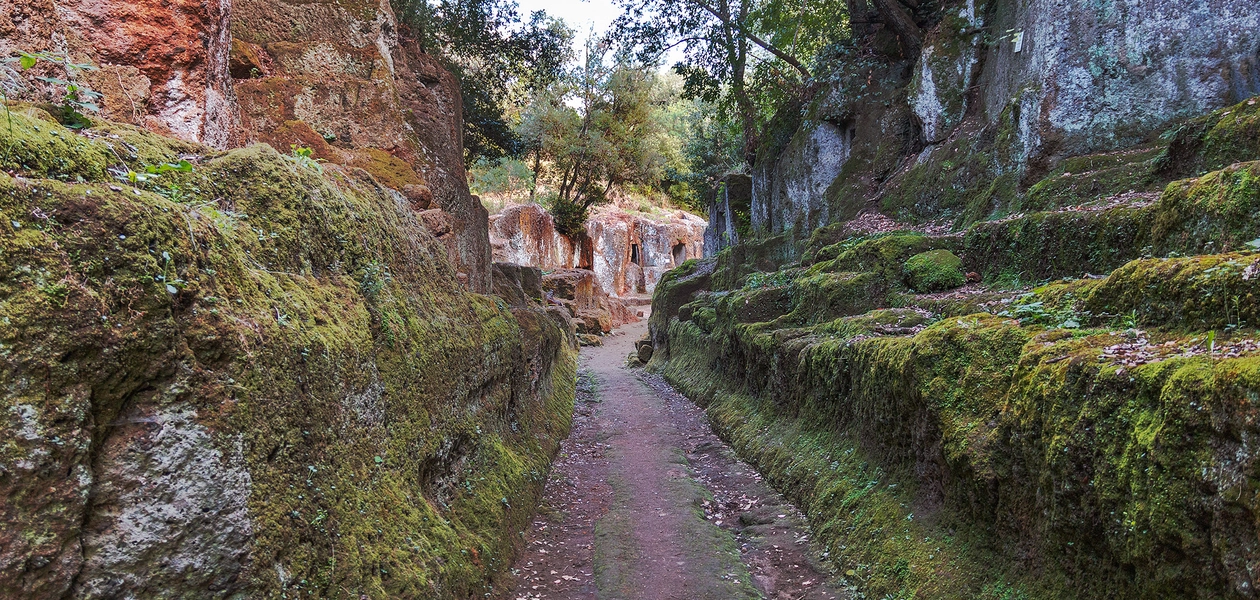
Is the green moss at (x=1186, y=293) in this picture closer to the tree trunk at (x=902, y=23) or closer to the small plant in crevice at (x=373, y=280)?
the small plant in crevice at (x=373, y=280)

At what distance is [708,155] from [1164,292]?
33.8 m

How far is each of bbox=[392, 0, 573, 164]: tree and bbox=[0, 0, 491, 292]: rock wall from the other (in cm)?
674

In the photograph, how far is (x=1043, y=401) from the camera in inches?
166

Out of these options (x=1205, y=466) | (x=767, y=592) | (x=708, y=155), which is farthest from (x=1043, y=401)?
(x=708, y=155)

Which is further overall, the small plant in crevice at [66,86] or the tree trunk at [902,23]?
the tree trunk at [902,23]

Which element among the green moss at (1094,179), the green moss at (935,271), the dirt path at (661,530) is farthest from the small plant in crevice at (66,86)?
the green moss at (1094,179)

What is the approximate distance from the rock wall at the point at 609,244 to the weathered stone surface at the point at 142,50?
2981 cm

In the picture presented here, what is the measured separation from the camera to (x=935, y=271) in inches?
386

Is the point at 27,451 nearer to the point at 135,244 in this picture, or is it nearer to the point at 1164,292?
the point at 135,244

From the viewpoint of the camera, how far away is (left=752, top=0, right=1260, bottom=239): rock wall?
9688 mm

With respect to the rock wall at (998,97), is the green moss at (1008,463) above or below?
below

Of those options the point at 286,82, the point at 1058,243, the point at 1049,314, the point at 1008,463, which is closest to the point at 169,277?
the point at 1008,463

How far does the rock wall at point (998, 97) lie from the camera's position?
9.69m

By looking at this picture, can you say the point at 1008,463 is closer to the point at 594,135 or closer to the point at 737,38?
the point at 737,38
